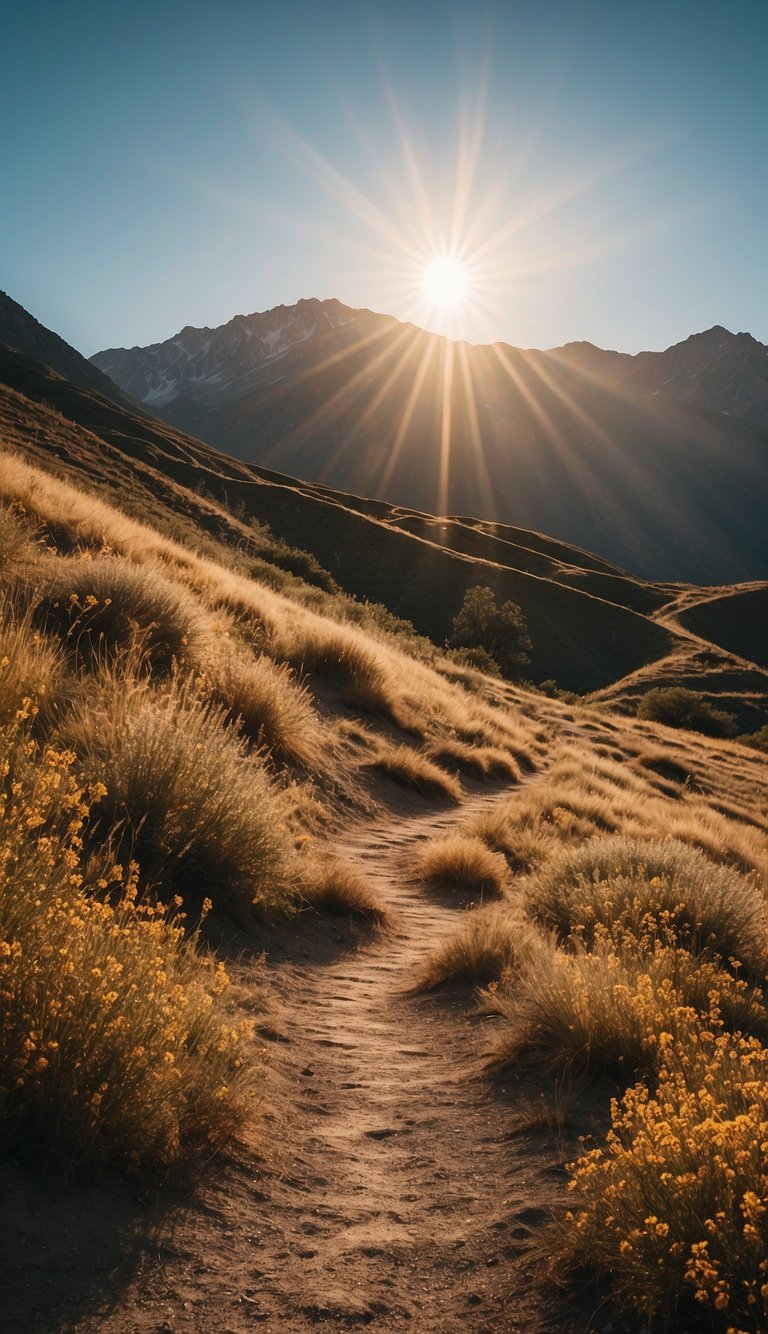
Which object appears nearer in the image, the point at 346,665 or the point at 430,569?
the point at 346,665

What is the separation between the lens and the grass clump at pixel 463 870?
8547 millimetres

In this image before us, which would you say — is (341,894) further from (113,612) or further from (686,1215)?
(686,1215)

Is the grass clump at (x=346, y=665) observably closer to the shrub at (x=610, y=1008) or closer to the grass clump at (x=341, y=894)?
the grass clump at (x=341, y=894)

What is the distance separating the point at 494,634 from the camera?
53.3 m

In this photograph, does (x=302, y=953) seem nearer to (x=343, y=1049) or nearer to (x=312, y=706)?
(x=343, y=1049)

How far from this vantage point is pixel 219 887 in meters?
5.62

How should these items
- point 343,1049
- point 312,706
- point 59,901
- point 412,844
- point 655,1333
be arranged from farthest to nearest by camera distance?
point 312,706 < point 412,844 < point 343,1049 < point 59,901 < point 655,1333

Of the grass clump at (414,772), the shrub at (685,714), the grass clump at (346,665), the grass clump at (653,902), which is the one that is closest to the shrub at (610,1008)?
the grass clump at (653,902)

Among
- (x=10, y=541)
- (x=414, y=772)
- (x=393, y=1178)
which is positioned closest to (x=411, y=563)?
(x=414, y=772)

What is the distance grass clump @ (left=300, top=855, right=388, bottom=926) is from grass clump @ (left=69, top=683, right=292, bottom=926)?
0.62 m

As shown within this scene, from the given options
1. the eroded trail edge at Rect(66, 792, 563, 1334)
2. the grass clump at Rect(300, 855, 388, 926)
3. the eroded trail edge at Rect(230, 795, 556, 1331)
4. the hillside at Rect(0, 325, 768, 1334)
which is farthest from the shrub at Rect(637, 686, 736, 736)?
the eroded trail edge at Rect(66, 792, 563, 1334)

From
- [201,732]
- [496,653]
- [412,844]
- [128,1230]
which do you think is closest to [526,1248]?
[128,1230]

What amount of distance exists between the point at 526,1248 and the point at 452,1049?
6.36 feet

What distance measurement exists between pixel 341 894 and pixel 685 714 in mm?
41814
